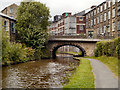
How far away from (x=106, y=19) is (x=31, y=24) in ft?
67.7

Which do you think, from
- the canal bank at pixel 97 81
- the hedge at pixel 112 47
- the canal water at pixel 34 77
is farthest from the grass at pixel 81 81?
the hedge at pixel 112 47

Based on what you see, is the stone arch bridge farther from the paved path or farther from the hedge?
the paved path

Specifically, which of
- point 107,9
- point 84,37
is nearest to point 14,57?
point 84,37

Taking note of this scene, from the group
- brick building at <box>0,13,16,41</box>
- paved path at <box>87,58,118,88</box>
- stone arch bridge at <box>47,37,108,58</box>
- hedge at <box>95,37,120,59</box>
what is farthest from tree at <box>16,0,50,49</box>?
paved path at <box>87,58,118,88</box>

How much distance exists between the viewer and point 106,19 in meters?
45.4

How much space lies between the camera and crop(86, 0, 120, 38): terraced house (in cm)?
4116

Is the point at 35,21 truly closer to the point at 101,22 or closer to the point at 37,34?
the point at 37,34

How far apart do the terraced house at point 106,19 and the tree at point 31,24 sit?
12198mm

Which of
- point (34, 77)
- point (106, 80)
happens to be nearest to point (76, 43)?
point (34, 77)

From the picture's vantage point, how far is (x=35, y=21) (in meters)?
35.5

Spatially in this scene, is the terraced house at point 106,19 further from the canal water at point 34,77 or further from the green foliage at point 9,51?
the canal water at point 34,77

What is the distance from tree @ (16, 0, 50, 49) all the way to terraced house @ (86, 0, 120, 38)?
12.2 metres

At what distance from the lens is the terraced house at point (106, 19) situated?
41.2 meters

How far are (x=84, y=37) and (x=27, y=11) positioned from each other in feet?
44.3
